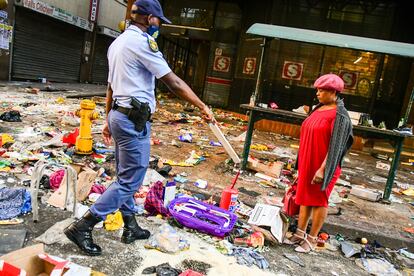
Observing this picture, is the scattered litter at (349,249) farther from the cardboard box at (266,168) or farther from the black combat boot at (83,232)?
the black combat boot at (83,232)

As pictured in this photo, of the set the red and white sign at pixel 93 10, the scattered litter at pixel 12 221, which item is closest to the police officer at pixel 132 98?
the scattered litter at pixel 12 221

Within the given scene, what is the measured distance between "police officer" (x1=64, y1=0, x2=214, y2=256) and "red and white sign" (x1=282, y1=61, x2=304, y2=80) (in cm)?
1035

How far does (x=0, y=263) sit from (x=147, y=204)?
199 centimetres

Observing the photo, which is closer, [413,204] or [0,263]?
[0,263]

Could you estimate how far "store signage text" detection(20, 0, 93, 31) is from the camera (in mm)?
13836

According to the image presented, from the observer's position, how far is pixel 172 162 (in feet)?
19.2

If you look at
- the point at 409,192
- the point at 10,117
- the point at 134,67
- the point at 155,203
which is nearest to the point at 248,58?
the point at 409,192

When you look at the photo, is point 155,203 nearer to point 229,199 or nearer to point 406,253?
point 229,199

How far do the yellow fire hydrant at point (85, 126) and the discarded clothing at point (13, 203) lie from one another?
1.65 meters

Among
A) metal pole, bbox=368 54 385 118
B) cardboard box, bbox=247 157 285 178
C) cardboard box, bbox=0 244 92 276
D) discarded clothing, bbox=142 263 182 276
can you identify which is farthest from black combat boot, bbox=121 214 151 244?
metal pole, bbox=368 54 385 118

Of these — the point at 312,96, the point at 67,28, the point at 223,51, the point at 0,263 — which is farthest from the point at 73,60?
the point at 0,263

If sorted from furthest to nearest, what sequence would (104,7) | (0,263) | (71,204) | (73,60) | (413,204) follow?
(104,7), (73,60), (413,204), (71,204), (0,263)

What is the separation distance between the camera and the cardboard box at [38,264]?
218 cm

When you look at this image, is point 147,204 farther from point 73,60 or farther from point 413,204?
point 73,60
